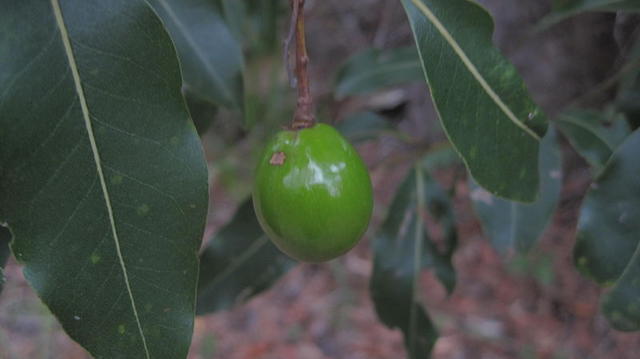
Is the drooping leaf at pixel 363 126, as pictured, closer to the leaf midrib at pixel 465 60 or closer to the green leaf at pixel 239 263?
the green leaf at pixel 239 263

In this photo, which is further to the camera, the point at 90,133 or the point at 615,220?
the point at 615,220

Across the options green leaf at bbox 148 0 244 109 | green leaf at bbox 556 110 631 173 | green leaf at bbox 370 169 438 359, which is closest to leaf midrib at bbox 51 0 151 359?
green leaf at bbox 148 0 244 109

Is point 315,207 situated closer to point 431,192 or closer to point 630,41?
point 431,192

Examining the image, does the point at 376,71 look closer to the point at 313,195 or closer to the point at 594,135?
the point at 594,135

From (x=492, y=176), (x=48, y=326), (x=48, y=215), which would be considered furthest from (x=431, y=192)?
(x=48, y=326)

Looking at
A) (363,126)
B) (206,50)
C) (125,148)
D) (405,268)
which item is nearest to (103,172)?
(125,148)

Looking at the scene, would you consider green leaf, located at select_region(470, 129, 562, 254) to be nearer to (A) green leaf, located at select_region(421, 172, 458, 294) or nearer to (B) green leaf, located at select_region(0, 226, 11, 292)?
(A) green leaf, located at select_region(421, 172, 458, 294)
